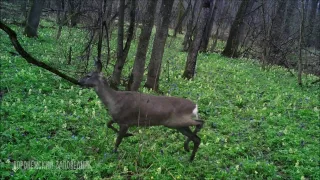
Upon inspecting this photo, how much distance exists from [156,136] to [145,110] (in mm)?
1918

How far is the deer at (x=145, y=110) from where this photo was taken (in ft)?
21.5

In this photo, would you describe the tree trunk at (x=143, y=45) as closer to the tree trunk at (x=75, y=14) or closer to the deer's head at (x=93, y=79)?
the tree trunk at (x=75, y=14)

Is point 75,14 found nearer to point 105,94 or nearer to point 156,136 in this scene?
point 105,94

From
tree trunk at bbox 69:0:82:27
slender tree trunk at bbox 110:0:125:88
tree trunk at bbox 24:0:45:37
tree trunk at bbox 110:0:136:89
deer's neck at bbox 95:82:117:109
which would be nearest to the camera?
deer's neck at bbox 95:82:117:109

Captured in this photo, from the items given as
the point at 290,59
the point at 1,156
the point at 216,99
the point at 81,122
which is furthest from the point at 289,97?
the point at 290,59

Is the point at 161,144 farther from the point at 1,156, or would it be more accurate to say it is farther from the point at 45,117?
the point at 1,156

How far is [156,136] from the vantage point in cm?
835

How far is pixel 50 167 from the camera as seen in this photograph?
613 centimetres

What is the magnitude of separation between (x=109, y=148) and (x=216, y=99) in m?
5.77

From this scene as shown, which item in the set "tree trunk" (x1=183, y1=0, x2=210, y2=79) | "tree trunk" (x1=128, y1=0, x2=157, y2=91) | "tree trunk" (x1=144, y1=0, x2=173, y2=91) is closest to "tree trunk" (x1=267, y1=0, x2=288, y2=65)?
"tree trunk" (x1=183, y1=0, x2=210, y2=79)

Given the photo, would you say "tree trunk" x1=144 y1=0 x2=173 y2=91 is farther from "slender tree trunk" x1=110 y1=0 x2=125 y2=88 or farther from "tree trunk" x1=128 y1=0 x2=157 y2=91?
"slender tree trunk" x1=110 y1=0 x2=125 y2=88

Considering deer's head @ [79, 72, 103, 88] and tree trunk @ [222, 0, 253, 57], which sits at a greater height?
tree trunk @ [222, 0, 253, 57]

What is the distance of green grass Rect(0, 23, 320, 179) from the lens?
21.7 ft

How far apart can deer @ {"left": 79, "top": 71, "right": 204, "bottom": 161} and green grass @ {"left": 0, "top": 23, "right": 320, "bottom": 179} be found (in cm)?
47
